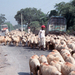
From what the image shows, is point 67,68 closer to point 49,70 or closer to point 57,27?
point 49,70

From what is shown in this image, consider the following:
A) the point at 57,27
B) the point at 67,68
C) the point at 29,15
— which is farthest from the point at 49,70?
the point at 29,15

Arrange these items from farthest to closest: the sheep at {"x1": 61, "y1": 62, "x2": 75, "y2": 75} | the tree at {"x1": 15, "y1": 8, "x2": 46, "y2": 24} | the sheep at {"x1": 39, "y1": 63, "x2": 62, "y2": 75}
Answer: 1. the tree at {"x1": 15, "y1": 8, "x2": 46, "y2": 24}
2. the sheep at {"x1": 61, "y1": 62, "x2": 75, "y2": 75}
3. the sheep at {"x1": 39, "y1": 63, "x2": 62, "y2": 75}

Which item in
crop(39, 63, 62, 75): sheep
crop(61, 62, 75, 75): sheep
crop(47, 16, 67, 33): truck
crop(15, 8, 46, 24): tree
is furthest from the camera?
crop(15, 8, 46, 24): tree

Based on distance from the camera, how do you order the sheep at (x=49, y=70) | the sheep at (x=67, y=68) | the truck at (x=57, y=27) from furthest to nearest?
1. the truck at (x=57, y=27)
2. the sheep at (x=67, y=68)
3. the sheep at (x=49, y=70)

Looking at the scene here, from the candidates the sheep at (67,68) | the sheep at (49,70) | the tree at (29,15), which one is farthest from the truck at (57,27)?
the tree at (29,15)

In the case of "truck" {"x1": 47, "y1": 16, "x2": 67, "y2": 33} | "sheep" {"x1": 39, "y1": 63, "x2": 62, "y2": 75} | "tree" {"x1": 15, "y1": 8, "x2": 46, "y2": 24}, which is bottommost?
"sheep" {"x1": 39, "y1": 63, "x2": 62, "y2": 75}

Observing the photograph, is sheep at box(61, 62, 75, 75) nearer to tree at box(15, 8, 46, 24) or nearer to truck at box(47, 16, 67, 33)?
truck at box(47, 16, 67, 33)

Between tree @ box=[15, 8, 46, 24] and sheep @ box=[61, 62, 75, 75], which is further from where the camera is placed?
tree @ box=[15, 8, 46, 24]

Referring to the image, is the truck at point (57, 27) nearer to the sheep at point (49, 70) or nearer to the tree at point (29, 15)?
the sheep at point (49, 70)

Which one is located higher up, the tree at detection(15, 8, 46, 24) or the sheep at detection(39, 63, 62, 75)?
the tree at detection(15, 8, 46, 24)

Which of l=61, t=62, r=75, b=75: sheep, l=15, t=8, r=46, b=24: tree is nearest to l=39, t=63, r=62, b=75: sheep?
l=61, t=62, r=75, b=75: sheep

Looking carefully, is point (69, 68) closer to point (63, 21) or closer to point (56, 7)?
point (63, 21)

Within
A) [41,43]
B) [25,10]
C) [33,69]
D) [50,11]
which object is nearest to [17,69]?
[33,69]

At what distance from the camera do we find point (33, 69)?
563 centimetres
